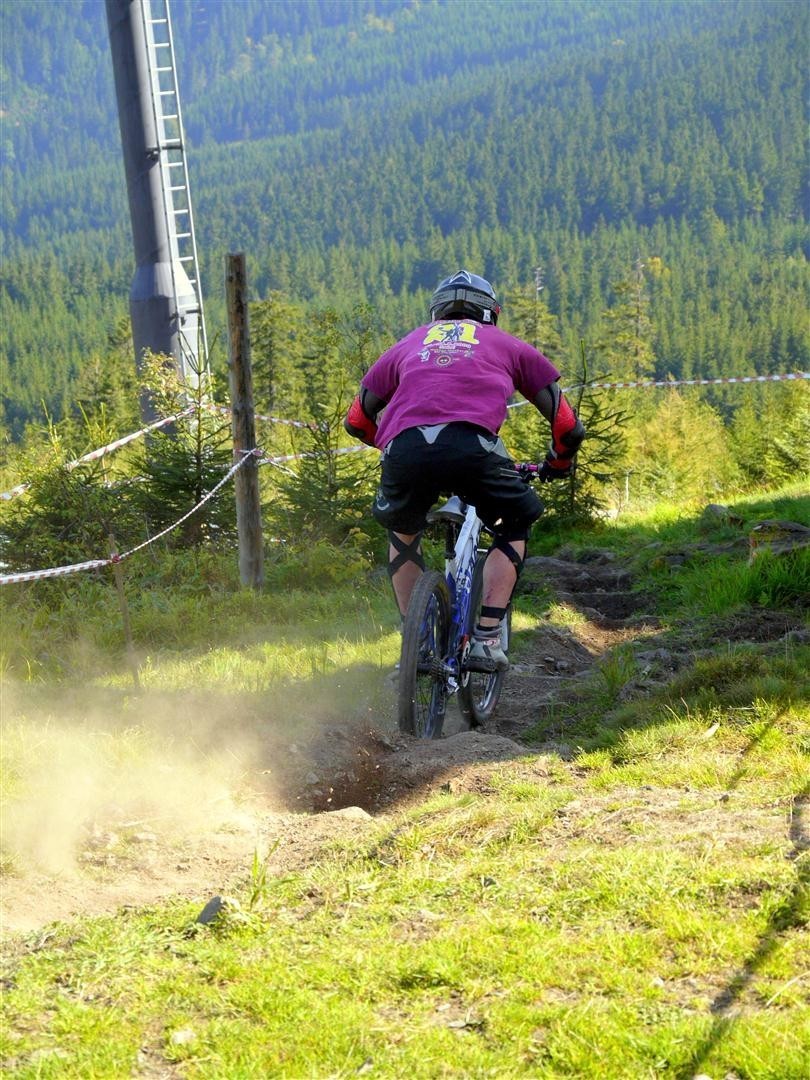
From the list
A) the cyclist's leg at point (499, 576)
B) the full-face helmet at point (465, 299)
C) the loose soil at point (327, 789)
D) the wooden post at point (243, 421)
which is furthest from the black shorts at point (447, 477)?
the wooden post at point (243, 421)

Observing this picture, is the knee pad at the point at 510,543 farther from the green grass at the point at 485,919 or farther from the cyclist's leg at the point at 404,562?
the green grass at the point at 485,919

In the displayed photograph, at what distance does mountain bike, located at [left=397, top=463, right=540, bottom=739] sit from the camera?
5.52 metres

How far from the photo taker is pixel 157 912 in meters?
3.86

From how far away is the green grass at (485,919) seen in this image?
2881 mm

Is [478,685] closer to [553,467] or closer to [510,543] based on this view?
[510,543]

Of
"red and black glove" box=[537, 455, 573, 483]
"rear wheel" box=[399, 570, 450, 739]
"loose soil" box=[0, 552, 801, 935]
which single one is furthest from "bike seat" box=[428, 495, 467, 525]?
"loose soil" box=[0, 552, 801, 935]

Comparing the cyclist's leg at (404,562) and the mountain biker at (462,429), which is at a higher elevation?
the mountain biker at (462,429)

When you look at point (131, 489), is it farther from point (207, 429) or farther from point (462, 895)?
point (462, 895)

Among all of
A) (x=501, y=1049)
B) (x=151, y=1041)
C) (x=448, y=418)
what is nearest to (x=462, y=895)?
(x=501, y=1049)

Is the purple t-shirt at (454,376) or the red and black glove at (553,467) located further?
the red and black glove at (553,467)

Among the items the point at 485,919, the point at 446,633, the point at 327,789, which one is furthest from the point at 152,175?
the point at 485,919

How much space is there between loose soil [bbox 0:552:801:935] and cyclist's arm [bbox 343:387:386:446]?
1568 millimetres

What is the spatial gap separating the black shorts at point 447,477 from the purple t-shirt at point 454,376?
0.24 ft

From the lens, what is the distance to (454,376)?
18.2ft
